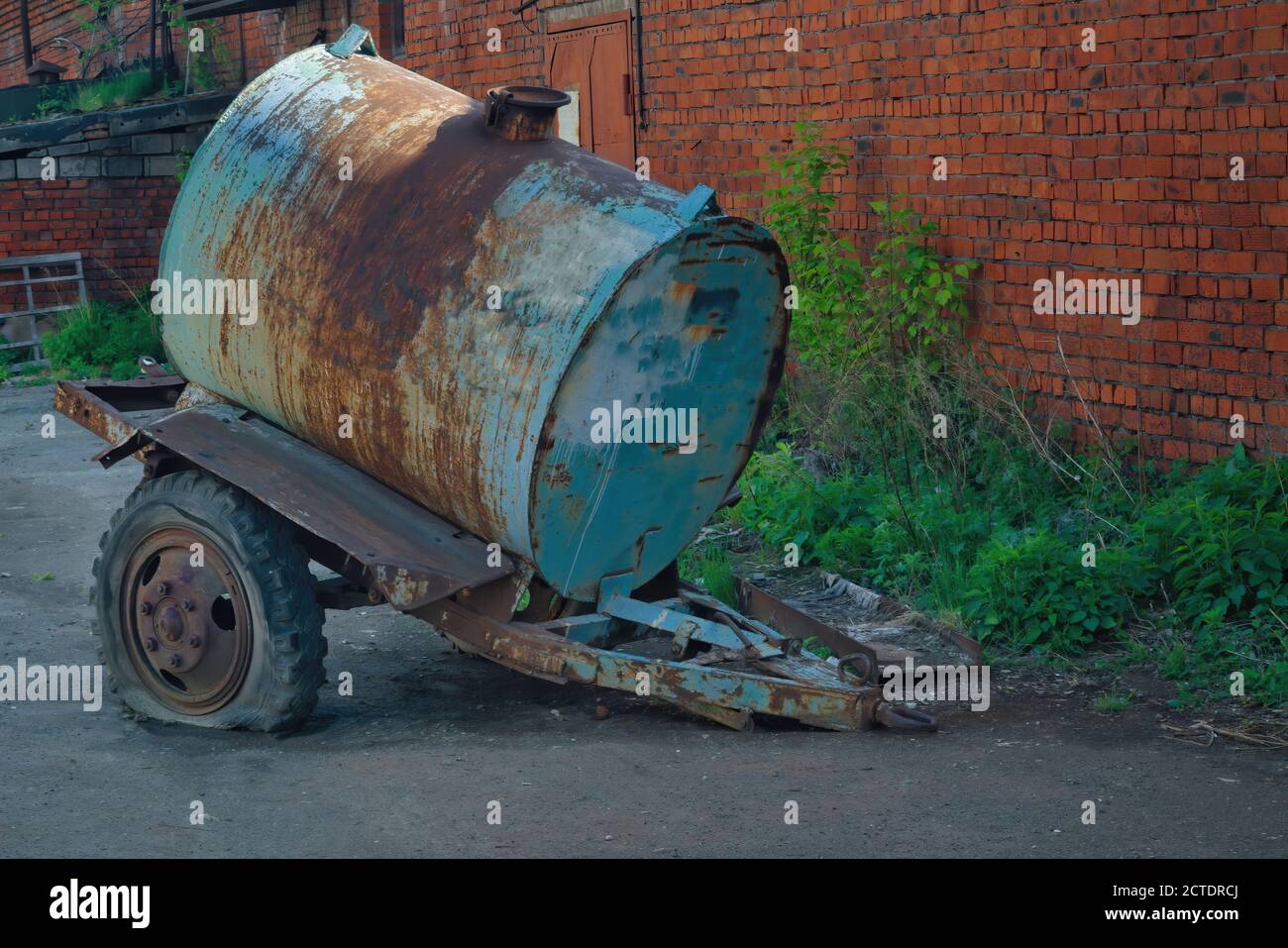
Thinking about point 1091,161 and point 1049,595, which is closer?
point 1049,595

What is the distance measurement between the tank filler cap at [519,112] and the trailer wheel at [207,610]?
155 centimetres

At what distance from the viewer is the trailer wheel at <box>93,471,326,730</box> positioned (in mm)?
4688

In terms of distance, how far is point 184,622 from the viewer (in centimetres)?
486

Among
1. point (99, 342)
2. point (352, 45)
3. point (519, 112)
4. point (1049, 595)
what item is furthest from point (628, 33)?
point (99, 342)

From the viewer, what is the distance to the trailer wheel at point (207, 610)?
4.69 m

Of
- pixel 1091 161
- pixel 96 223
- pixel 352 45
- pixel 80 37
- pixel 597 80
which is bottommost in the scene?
pixel 1091 161

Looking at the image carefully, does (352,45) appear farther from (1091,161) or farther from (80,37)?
(80,37)

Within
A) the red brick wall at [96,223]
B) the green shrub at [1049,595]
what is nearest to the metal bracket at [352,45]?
the green shrub at [1049,595]

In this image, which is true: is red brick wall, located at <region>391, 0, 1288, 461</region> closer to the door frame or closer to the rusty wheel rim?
the door frame

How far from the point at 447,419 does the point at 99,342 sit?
11177mm

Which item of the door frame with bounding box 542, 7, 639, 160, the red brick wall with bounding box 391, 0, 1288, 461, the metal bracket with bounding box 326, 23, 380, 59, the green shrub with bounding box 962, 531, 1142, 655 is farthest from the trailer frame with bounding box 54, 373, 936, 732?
the door frame with bounding box 542, 7, 639, 160

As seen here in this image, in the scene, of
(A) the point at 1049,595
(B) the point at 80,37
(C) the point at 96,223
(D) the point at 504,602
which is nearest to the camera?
(D) the point at 504,602

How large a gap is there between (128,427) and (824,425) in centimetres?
390

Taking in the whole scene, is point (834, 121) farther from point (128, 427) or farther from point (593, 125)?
point (128, 427)
